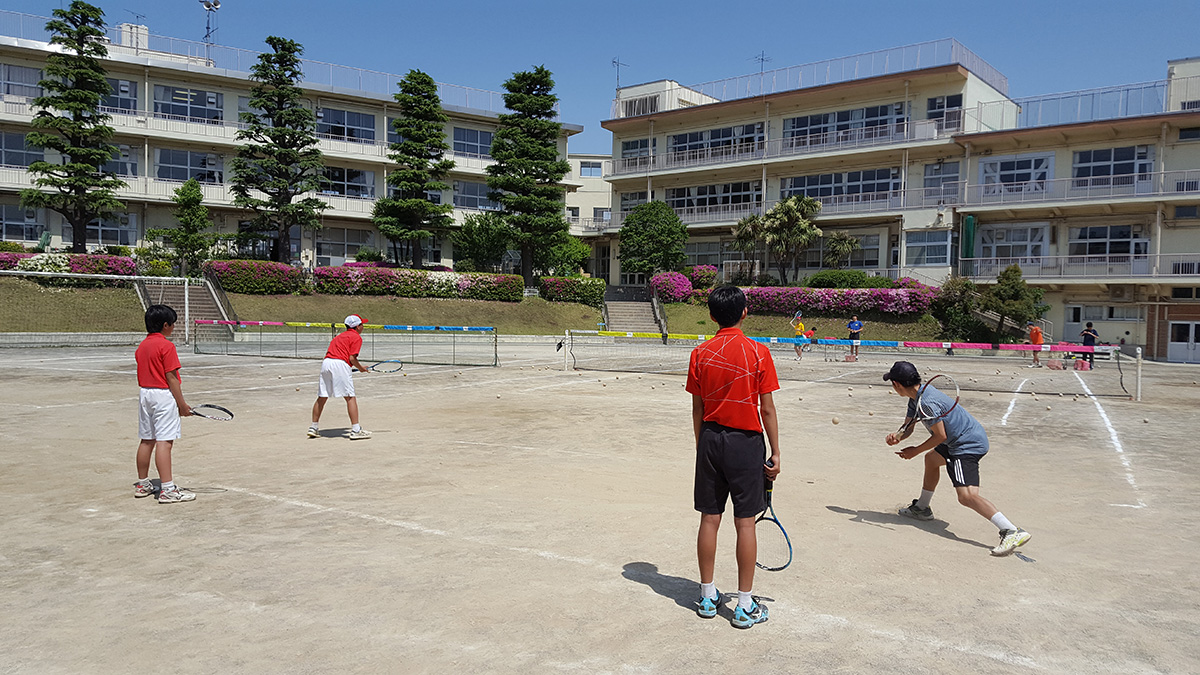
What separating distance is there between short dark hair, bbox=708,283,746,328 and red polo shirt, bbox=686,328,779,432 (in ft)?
0.28

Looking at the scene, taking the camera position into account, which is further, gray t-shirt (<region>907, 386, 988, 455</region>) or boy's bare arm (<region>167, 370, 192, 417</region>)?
boy's bare arm (<region>167, 370, 192, 417</region>)

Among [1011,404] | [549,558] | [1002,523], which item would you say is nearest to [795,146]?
[1011,404]

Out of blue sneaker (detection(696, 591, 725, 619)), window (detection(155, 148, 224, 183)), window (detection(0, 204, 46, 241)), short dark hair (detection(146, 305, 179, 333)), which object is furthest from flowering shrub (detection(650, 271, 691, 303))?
blue sneaker (detection(696, 591, 725, 619))

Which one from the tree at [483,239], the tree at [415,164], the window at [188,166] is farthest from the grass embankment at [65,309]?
the tree at [483,239]

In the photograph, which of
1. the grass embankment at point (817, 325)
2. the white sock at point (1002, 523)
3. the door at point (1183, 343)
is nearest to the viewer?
the white sock at point (1002, 523)

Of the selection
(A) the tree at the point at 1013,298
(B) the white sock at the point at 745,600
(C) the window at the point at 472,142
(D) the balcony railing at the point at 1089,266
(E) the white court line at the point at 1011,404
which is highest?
(C) the window at the point at 472,142

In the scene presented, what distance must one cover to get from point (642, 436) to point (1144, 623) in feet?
24.2

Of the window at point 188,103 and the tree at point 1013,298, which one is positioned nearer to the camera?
the tree at point 1013,298

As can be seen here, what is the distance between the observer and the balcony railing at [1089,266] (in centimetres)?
3706

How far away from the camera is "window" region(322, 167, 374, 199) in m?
50.4

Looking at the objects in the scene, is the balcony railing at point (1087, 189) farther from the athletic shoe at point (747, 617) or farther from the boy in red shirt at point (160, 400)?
the boy in red shirt at point (160, 400)

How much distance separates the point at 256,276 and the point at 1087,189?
44347mm

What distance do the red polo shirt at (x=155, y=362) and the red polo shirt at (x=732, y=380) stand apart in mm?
5431

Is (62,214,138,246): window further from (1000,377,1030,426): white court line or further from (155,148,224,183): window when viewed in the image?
(1000,377,1030,426): white court line
